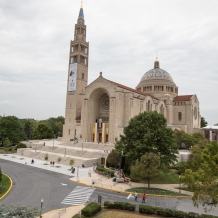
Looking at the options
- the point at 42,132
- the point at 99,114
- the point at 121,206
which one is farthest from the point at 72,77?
the point at 121,206

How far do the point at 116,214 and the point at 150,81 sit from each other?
201ft

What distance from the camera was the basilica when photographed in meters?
51.5

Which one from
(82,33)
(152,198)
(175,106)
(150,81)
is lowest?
(152,198)

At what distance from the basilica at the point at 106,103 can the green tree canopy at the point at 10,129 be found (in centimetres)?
1224

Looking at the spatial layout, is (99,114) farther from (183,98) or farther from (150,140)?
(150,140)

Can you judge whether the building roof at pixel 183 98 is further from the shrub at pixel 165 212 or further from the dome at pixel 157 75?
the shrub at pixel 165 212

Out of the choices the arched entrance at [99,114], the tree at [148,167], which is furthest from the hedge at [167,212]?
the arched entrance at [99,114]

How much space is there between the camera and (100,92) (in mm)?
56969

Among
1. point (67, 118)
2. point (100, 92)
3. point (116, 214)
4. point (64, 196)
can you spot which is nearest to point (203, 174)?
point (116, 214)

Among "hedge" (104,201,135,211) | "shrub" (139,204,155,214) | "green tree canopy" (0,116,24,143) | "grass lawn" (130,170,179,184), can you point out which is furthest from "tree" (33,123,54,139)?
"shrub" (139,204,155,214)

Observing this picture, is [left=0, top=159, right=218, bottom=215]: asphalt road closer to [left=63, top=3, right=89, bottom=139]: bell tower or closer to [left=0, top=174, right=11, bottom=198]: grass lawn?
[left=0, top=174, right=11, bottom=198]: grass lawn

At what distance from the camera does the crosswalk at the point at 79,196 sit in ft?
60.1

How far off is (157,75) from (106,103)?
2411cm

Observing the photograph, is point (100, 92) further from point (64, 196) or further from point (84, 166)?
point (64, 196)
